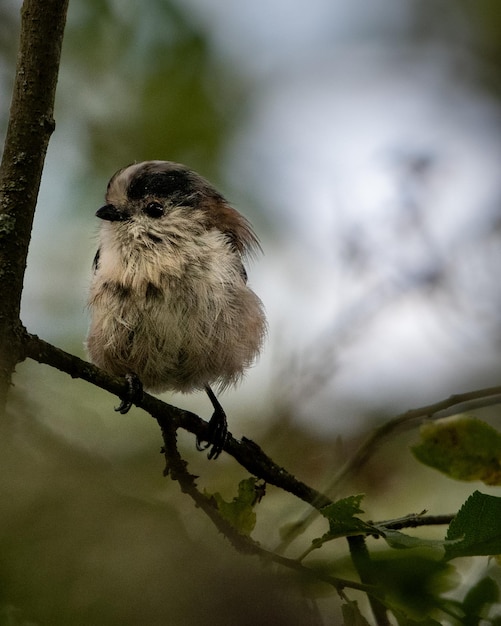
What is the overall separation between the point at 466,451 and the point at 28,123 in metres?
1.41

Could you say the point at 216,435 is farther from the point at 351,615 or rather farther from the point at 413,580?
the point at 413,580

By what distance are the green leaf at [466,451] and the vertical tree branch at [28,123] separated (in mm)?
1135

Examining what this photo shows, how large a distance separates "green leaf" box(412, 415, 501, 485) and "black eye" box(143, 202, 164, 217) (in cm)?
219

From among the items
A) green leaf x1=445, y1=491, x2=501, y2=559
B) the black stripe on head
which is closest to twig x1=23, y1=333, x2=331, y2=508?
green leaf x1=445, y1=491, x2=501, y2=559

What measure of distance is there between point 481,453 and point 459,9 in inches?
204

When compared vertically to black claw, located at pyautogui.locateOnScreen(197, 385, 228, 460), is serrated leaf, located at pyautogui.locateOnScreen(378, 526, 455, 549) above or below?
below

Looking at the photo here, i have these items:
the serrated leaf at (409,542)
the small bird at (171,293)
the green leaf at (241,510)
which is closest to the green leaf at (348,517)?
the serrated leaf at (409,542)

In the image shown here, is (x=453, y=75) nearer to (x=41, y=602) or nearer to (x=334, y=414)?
(x=334, y=414)

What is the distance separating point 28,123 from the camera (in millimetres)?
2195

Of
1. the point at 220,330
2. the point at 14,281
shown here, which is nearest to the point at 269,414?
the point at 220,330

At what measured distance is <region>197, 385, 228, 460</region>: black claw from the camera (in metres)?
3.20

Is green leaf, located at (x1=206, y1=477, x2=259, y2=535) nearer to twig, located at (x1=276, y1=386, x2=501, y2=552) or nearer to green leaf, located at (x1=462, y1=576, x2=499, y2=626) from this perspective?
twig, located at (x1=276, y1=386, x2=501, y2=552)

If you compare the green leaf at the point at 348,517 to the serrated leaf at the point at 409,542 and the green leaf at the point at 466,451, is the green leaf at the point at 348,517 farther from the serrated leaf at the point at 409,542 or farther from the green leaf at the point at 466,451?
the green leaf at the point at 466,451

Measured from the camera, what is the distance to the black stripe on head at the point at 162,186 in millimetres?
3881
